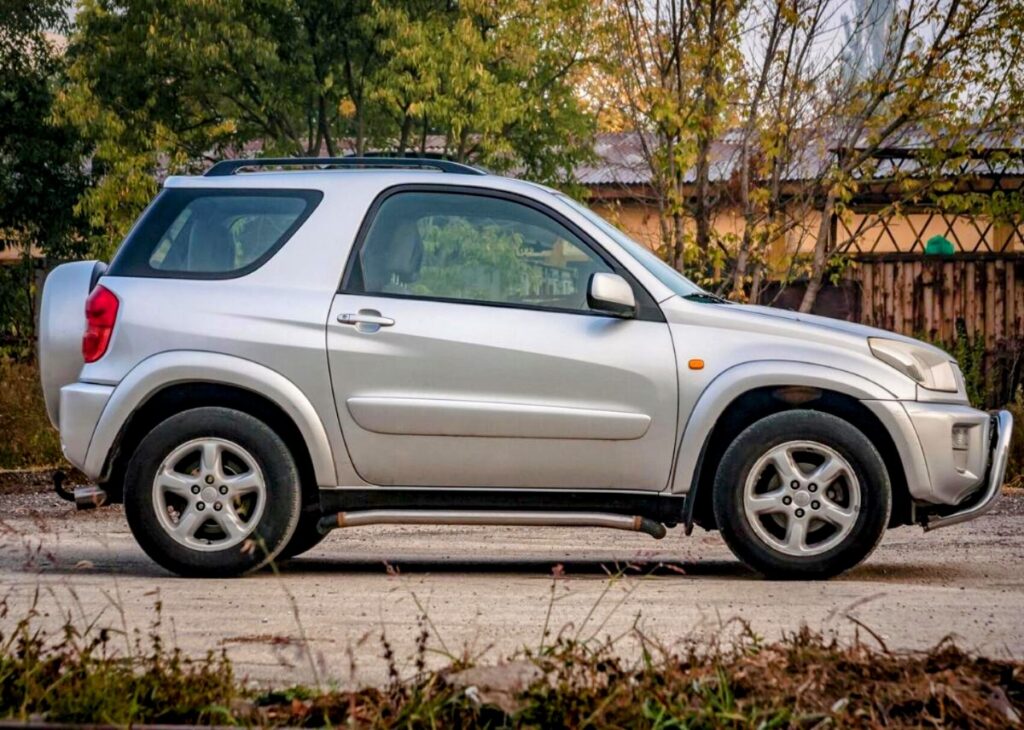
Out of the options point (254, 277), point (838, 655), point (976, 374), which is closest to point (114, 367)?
point (254, 277)

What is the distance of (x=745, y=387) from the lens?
25.2ft

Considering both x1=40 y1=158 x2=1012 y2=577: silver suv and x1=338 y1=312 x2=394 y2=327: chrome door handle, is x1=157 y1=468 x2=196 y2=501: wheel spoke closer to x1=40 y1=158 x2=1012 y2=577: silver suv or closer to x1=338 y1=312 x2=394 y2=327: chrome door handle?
x1=40 y1=158 x2=1012 y2=577: silver suv

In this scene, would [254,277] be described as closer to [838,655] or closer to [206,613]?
[206,613]

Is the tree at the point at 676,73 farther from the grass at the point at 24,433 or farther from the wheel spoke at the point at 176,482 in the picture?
the wheel spoke at the point at 176,482

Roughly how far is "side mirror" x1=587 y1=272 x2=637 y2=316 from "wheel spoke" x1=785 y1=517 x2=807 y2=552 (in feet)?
3.92

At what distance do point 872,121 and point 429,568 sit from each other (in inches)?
305

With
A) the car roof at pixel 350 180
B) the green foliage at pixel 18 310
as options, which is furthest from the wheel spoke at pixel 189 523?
the green foliage at pixel 18 310

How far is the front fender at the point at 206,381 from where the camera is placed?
306 inches

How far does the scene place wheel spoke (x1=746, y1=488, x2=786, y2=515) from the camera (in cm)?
766

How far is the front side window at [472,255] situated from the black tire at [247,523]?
824 millimetres

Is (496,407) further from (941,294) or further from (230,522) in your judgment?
(941,294)

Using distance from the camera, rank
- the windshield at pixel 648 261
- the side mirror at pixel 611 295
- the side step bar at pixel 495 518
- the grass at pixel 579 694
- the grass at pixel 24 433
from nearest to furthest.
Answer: the grass at pixel 579 694
the side mirror at pixel 611 295
the side step bar at pixel 495 518
the windshield at pixel 648 261
the grass at pixel 24 433

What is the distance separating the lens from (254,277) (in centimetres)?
795

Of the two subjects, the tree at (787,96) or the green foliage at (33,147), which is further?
the green foliage at (33,147)
